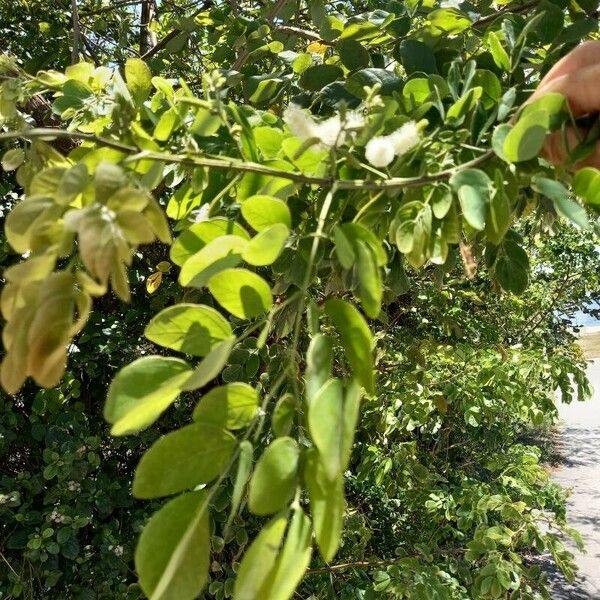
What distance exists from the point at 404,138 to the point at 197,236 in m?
0.14

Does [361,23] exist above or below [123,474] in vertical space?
above

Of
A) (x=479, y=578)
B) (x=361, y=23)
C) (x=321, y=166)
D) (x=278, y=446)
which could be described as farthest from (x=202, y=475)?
(x=479, y=578)

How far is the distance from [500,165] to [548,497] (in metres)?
1.84

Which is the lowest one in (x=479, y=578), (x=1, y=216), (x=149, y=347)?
(x=479, y=578)

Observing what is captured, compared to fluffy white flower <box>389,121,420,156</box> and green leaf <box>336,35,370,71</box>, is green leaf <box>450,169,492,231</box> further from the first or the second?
green leaf <box>336,35,370,71</box>

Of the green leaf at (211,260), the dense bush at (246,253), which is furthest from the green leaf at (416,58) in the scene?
the green leaf at (211,260)

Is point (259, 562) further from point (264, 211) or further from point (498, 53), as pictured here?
point (498, 53)

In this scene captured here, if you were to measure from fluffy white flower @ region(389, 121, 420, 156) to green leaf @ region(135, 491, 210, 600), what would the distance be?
0.79ft

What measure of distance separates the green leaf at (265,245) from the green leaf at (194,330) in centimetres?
4

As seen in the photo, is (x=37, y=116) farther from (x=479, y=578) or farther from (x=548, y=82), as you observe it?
(x=479, y=578)

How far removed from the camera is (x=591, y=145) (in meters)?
0.41

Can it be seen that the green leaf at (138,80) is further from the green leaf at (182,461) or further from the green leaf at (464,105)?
the green leaf at (182,461)

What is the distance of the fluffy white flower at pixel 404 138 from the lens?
1.34ft

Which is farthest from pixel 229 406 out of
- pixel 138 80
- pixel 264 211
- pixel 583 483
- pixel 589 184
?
pixel 583 483
